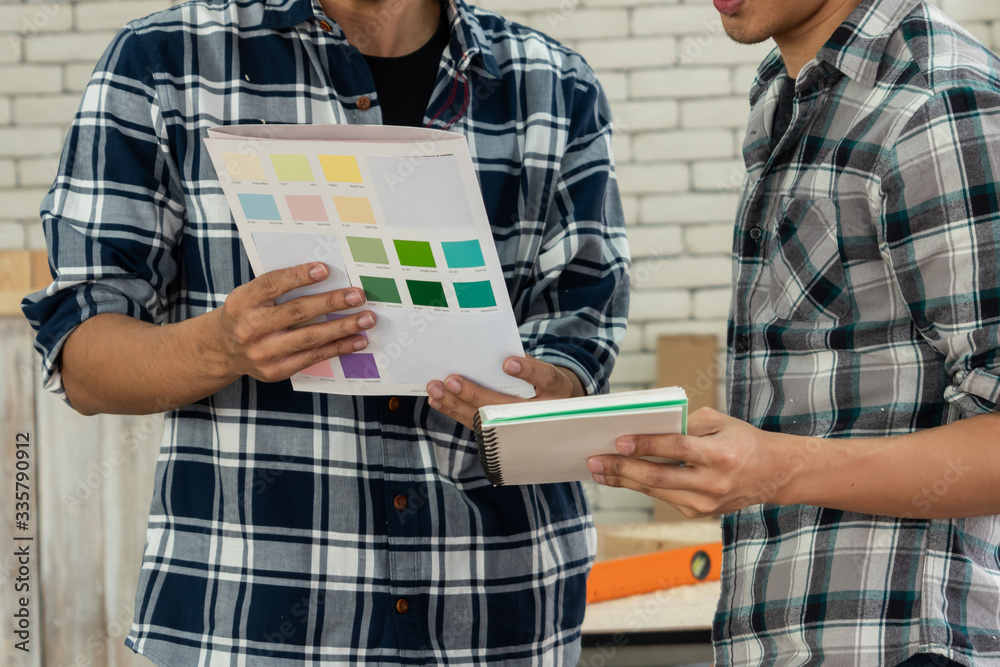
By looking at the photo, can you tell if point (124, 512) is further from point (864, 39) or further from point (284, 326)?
point (864, 39)

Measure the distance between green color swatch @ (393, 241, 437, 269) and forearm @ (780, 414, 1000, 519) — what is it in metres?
0.40

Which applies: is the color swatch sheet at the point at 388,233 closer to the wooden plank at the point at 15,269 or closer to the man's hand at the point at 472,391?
the man's hand at the point at 472,391

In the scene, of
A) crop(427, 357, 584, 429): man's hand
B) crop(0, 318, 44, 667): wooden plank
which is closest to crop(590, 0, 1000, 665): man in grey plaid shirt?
crop(427, 357, 584, 429): man's hand

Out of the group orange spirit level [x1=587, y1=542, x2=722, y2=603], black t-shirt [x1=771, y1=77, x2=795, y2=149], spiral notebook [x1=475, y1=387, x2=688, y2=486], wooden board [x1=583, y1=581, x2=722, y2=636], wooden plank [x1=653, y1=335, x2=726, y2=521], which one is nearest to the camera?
spiral notebook [x1=475, y1=387, x2=688, y2=486]

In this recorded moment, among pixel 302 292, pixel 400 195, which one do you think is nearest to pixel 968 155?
pixel 400 195

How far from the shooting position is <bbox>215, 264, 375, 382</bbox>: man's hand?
926mm

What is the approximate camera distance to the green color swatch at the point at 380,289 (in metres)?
0.95

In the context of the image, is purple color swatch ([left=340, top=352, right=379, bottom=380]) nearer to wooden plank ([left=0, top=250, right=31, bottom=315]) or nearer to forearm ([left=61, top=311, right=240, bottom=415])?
forearm ([left=61, top=311, right=240, bottom=415])

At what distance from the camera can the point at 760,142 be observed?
116 cm

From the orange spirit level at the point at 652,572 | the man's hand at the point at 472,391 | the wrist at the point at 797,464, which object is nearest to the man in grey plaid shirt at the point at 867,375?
the wrist at the point at 797,464

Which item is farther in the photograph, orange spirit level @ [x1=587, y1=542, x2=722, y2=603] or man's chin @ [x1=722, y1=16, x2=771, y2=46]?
orange spirit level @ [x1=587, y1=542, x2=722, y2=603]

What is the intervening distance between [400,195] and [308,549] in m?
0.50

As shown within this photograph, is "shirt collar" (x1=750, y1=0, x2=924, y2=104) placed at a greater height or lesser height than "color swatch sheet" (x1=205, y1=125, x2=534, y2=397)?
greater

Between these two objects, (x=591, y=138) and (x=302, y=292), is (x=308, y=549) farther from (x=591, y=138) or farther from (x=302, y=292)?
(x=591, y=138)
